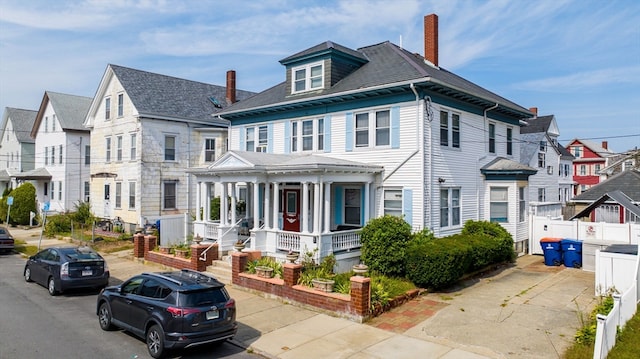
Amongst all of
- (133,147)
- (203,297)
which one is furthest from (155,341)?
(133,147)

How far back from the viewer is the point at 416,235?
1566 centimetres

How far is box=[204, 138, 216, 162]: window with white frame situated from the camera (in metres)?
30.5

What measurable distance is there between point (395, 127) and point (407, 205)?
10.1 ft

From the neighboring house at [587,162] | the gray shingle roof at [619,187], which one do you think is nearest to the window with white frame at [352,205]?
the gray shingle roof at [619,187]

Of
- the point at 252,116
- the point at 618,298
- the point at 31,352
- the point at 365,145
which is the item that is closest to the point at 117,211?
the point at 252,116

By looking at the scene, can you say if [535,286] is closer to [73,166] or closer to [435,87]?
[435,87]

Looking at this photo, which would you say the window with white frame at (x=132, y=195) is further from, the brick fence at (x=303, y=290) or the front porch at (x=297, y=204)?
the brick fence at (x=303, y=290)

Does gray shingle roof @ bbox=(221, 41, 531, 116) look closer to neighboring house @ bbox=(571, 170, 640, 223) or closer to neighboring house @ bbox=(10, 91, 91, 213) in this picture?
neighboring house @ bbox=(571, 170, 640, 223)

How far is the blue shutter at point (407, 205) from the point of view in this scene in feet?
55.3

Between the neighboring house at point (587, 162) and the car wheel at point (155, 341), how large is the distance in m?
62.8

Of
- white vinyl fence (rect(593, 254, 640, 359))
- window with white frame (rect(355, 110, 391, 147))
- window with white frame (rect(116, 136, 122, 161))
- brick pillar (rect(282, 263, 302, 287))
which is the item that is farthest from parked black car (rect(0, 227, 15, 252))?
white vinyl fence (rect(593, 254, 640, 359))

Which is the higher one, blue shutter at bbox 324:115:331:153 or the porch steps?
blue shutter at bbox 324:115:331:153

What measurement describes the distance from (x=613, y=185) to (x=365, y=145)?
18.5m

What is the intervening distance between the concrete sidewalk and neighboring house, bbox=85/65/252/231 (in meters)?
16.0
